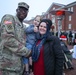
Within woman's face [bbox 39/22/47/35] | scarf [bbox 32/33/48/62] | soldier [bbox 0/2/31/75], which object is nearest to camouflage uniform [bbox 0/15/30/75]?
soldier [bbox 0/2/31/75]

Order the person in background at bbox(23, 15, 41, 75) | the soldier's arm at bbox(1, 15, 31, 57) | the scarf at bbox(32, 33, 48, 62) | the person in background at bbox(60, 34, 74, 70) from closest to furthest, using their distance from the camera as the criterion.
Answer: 1. the soldier's arm at bbox(1, 15, 31, 57)
2. the scarf at bbox(32, 33, 48, 62)
3. the person in background at bbox(23, 15, 41, 75)
4. the person in background at bbox(60, 34, 74, 70)

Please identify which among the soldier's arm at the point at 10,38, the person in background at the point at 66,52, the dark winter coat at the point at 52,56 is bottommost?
the person in background at the point at 66,52

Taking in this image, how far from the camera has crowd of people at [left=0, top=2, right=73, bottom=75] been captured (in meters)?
2.50

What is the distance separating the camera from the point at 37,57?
2.81 metres

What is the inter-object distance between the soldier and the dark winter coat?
0.32 meters

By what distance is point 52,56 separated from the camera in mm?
2816

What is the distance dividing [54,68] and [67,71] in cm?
440

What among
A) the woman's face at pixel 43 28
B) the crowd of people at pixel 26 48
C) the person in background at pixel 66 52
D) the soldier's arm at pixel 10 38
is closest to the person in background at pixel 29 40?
the crowd of people at pixel 26 48

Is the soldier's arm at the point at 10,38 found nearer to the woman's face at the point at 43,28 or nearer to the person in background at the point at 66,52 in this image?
the woman's face at the point at 43,28

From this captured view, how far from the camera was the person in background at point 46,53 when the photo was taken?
2.79 metres

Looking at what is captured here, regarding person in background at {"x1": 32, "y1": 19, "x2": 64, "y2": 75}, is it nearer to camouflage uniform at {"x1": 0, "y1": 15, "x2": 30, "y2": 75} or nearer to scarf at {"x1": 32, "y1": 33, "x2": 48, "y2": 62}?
scarf at {"x1": 32, "y1": 33, "x2": 48, "y2": 62}

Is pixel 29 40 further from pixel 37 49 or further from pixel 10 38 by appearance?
pixel 10 38

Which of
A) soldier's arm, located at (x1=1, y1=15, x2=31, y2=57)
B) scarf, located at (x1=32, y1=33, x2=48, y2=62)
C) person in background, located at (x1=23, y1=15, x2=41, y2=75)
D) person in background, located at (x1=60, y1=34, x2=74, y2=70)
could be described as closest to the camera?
soldier's arm, located at (x1=1, y1=15, x2=31, y2=57)

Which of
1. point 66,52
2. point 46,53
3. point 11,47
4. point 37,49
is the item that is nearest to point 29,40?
point 37,49
